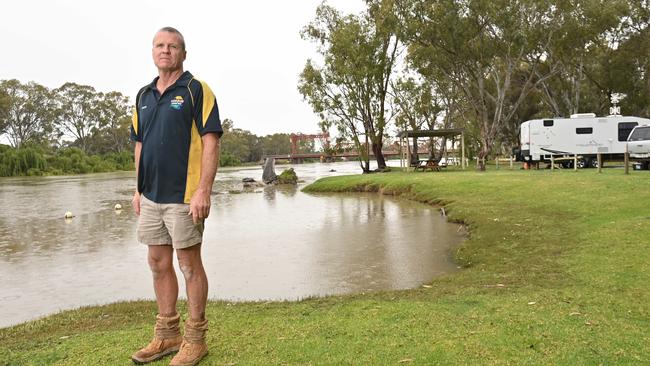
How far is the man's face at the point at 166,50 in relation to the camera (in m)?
3.41

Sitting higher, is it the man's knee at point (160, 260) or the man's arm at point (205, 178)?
the man's arm at point (205, 178)

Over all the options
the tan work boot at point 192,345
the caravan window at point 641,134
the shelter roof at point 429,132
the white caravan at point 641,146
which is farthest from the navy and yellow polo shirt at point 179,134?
the shelter roof at point 429,132

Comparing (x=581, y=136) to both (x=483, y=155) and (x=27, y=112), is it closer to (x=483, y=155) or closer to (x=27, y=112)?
(x=483, y=155)

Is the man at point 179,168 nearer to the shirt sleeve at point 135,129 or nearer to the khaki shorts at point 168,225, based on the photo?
the khaki shorts at point 168,225

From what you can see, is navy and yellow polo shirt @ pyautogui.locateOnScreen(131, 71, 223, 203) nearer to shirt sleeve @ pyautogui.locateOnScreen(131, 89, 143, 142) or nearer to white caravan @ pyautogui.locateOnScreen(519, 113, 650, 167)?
shirt sleeve @ pyautogui.locateOnScreen(131, 89, 143, 142)

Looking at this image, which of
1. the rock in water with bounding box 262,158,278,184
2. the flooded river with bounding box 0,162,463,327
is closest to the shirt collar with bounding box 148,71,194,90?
the flooded river with bounding box 0,162,463,327

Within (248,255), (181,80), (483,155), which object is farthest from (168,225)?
(483,155)

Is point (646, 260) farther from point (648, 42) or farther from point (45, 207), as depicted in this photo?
point (648, 42)

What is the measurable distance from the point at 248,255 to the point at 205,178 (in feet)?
20.3

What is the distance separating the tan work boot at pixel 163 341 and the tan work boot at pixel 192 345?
0.20m

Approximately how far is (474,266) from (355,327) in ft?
12.4

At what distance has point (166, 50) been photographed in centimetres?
342

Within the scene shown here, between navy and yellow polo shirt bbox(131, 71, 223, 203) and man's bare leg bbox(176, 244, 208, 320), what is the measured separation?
361mm

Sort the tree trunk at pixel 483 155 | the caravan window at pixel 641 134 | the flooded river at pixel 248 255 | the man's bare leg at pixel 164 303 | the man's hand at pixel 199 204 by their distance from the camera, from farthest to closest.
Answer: the tree trunk at pixel 483 155 → the caravan window at pixel 641 134 → the flooded river at pixel 248 255 → the man's bare leg at pixel 164 303 → the man's hand at pixel 199 204
